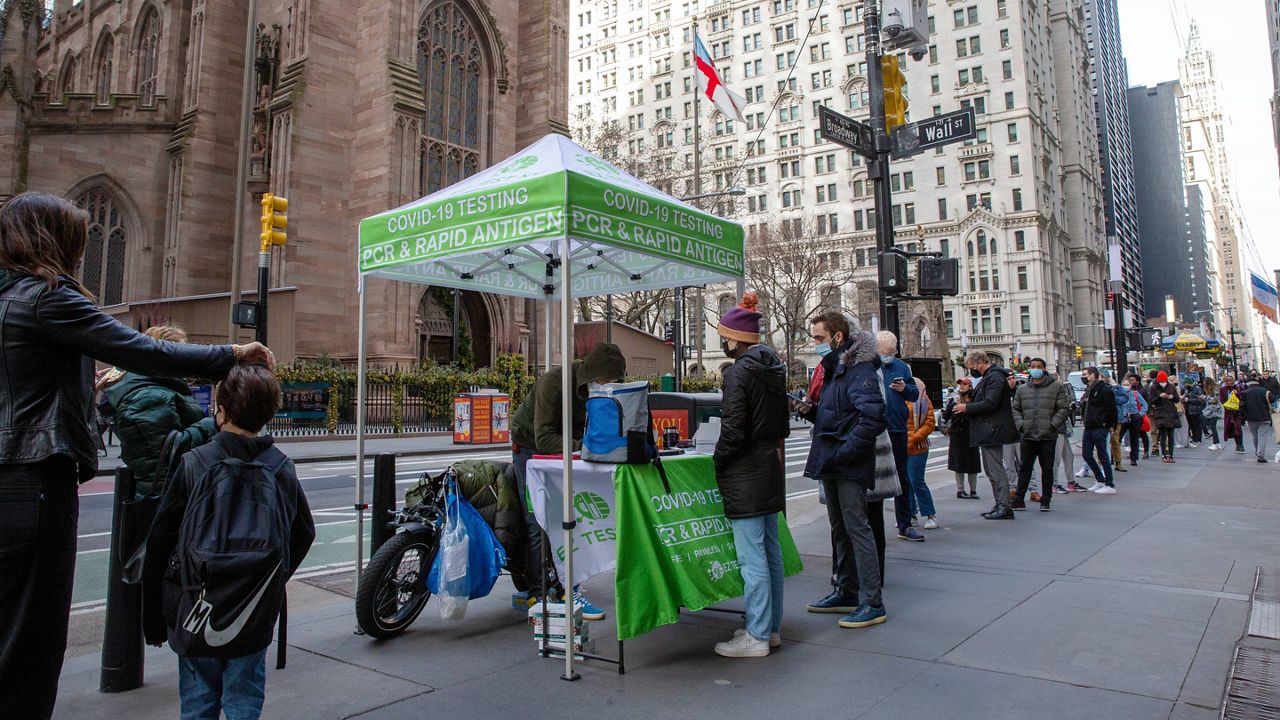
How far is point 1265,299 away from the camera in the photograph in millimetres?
34281

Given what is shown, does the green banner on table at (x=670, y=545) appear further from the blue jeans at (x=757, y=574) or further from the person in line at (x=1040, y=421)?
the person in line at (x=1040, y=421)

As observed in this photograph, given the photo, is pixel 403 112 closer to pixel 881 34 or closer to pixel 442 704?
pixel 881 34

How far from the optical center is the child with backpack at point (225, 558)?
2.86 m

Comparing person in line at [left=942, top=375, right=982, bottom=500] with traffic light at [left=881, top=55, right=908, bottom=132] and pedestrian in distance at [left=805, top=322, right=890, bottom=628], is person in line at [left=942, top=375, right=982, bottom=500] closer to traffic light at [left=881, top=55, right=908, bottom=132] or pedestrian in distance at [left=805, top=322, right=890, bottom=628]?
traffic light at [left=881, top=55, right=908, bottom=132]

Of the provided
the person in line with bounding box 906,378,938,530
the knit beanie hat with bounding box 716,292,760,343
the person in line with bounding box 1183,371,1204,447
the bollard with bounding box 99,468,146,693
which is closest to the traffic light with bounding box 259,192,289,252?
the bollard with bounding box 99,468,146,693

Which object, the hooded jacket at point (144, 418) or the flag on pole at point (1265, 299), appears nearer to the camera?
the hooded jacket at point (144, 418)

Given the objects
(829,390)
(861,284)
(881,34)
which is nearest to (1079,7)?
(861,284)

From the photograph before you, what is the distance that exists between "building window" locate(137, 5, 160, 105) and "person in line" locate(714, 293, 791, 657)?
1613 inches

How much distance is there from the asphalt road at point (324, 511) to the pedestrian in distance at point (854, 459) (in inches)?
116

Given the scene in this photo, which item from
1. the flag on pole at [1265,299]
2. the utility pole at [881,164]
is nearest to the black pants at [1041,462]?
the utility pole at [881,164]

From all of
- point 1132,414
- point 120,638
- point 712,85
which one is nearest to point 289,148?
point 712,85

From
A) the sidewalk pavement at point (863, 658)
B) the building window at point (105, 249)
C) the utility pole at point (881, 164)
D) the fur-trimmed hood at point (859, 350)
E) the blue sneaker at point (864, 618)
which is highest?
the building window at point (105, 249)

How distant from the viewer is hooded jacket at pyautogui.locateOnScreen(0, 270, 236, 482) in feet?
8.34

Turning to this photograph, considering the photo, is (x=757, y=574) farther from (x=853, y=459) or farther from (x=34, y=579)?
(x=34, y=579)
